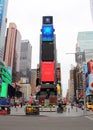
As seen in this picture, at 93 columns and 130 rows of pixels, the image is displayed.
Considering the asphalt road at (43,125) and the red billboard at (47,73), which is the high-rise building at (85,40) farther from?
the asphalt road at (43,125)

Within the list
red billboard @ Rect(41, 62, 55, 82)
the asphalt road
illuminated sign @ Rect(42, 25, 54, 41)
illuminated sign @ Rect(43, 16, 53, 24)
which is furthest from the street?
illuminated sign @ Rect(43, 16, 53, 24)

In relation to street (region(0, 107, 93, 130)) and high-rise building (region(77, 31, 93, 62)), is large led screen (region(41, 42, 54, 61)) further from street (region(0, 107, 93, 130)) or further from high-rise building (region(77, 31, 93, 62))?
street (region(0, 107, 93, 130))

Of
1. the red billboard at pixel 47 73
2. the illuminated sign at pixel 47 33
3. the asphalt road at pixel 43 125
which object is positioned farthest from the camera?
the illuminated sign at pixel 47 33

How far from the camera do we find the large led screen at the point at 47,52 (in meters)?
107

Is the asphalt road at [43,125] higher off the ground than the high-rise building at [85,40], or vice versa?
→ the high-rise building at [85,40]

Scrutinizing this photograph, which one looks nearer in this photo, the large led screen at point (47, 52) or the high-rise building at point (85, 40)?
the large led screen at point (47, 52)

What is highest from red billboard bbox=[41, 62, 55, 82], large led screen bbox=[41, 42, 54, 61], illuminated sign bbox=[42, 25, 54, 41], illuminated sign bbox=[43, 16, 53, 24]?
illuminated sign bbox=[43, 16, 53, 24]

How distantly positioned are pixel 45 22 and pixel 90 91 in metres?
41.0

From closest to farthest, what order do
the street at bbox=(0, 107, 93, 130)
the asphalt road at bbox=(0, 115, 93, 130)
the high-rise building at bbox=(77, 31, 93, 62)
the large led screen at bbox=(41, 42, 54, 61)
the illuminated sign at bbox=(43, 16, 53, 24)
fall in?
the asphalt road at bbox=(0, 115, 93, 130) → the street at bbox=(0, 107, 93, 130) → the large led screen at bbox=(41, 42, 54, 61) → the illuminated sign at bbox=(43, 16, 53, 24) → the high-rise building at bbox=(77, 31, 93, 62)

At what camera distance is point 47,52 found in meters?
109

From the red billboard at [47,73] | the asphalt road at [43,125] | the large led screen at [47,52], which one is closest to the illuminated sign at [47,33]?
the large led screen at [47,52]

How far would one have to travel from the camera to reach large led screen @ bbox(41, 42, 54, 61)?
10681cm

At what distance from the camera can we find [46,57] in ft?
353

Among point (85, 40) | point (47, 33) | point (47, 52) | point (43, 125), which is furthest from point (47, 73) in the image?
point (85, 40)
